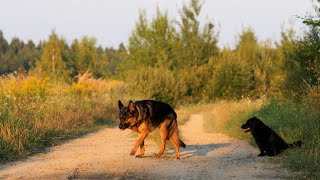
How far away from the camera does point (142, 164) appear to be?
8.85 m

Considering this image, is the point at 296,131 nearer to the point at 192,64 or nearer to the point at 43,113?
the point at 43,113

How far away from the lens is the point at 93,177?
7.58 meters

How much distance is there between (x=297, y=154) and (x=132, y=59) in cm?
2837

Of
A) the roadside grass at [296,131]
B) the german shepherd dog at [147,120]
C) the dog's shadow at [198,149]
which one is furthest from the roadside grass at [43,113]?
the roadside grass at [296,131]

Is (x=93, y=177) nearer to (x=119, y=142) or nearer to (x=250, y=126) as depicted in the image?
(x=250, y=126)

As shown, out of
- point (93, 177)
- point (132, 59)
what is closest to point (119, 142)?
point (93, 177)

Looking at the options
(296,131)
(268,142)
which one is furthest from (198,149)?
(296,131)

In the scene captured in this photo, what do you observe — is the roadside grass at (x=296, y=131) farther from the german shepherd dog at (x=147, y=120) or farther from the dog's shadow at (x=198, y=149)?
the german shepherd dog at (x=147, y=120)

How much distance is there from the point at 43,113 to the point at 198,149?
573 centimetres

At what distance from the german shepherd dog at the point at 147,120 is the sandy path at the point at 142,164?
0.42m

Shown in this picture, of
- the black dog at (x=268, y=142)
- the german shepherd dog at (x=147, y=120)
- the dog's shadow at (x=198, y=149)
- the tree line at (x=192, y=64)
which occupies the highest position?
the tree line at (x=192, y=64)

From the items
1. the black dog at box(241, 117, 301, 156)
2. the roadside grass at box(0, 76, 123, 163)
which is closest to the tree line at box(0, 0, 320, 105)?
the roadside grass at box(0, 76, 123, 163)

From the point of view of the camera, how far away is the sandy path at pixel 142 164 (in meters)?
7.77

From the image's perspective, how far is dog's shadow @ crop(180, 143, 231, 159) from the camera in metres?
10.5
